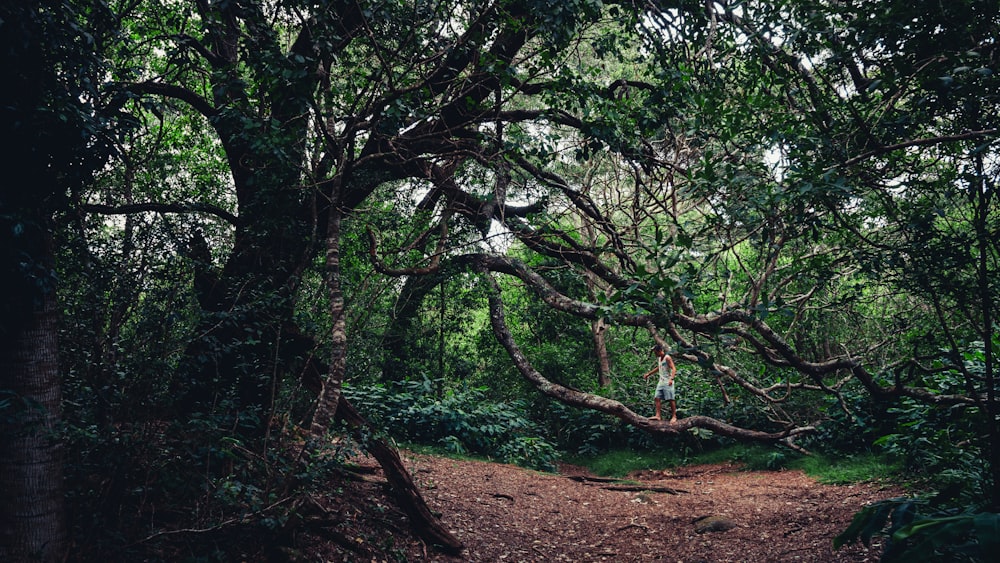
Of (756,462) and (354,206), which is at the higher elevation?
(354,206)

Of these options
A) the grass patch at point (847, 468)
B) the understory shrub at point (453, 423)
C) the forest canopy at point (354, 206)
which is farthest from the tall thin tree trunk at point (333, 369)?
the grass patch at point (847, 468)

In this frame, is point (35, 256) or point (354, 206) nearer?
point (35, 256)

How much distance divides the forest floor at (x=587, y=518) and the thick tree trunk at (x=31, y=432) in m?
1.43

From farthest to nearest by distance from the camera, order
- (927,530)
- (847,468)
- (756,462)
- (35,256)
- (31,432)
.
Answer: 1. (756,462)
2. (847,468)
3. (35,256)
4. (31,432)
5. (927,530)

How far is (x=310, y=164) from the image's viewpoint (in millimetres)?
5727

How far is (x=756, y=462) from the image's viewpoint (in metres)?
10.2

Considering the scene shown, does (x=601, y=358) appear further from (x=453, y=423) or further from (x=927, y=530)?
(x=927, y=530)

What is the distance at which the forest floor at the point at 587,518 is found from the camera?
474cm

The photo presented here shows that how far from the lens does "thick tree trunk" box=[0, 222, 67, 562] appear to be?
→ 3021mm

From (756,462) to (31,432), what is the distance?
10303mm

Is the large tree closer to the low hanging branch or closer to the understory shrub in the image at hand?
the low hanging branch

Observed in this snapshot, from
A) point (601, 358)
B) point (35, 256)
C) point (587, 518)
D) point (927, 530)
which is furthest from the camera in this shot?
point (601, 358)

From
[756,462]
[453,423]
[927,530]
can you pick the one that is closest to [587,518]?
[453,423]

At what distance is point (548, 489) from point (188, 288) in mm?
5472
